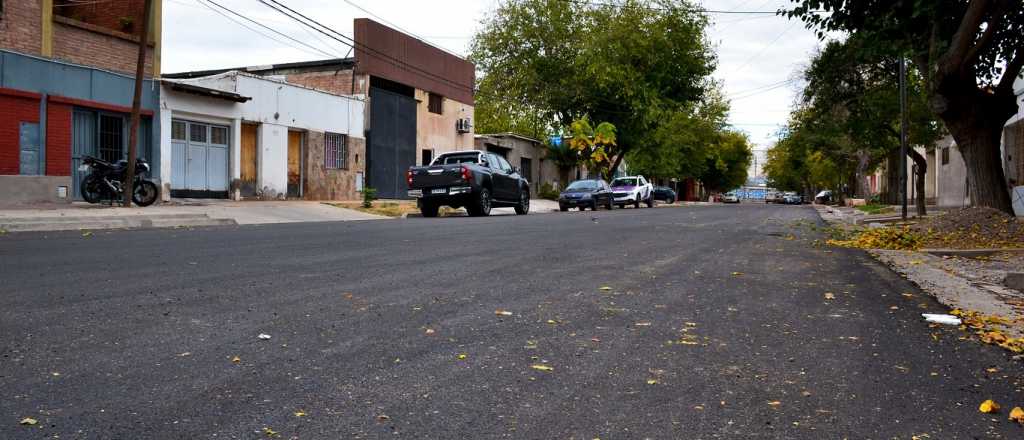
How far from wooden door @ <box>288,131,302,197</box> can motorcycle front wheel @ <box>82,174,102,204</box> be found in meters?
9.59

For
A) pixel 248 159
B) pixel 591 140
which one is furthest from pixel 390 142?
pixel 591 140

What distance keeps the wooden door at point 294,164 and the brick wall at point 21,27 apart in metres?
9.86

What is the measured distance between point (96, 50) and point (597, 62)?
30126mm

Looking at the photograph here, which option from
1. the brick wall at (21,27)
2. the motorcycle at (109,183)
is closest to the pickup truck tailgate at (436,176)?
the motorcycle at (109,183)

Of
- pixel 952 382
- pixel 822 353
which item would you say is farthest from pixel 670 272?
pixel 952 382

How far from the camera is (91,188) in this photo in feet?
61.5

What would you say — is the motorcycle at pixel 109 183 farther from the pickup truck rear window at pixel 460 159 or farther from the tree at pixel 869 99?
the tree at pixel 869 99

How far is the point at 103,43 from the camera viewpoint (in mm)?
21328

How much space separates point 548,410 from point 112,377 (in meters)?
2.06

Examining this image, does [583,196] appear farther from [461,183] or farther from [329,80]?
[461,183]

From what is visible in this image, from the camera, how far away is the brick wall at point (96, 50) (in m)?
20.2

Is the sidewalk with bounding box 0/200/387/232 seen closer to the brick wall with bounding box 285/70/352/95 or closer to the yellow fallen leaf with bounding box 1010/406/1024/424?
the brick wall with bounding box 285/70/352/95

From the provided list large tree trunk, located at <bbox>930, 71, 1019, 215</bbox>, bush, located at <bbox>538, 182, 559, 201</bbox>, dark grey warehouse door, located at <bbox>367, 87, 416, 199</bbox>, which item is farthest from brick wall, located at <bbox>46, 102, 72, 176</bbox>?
bush, located at <bbox>538, 182, 559, 201</bbox>

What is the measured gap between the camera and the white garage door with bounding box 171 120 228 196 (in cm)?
2356
